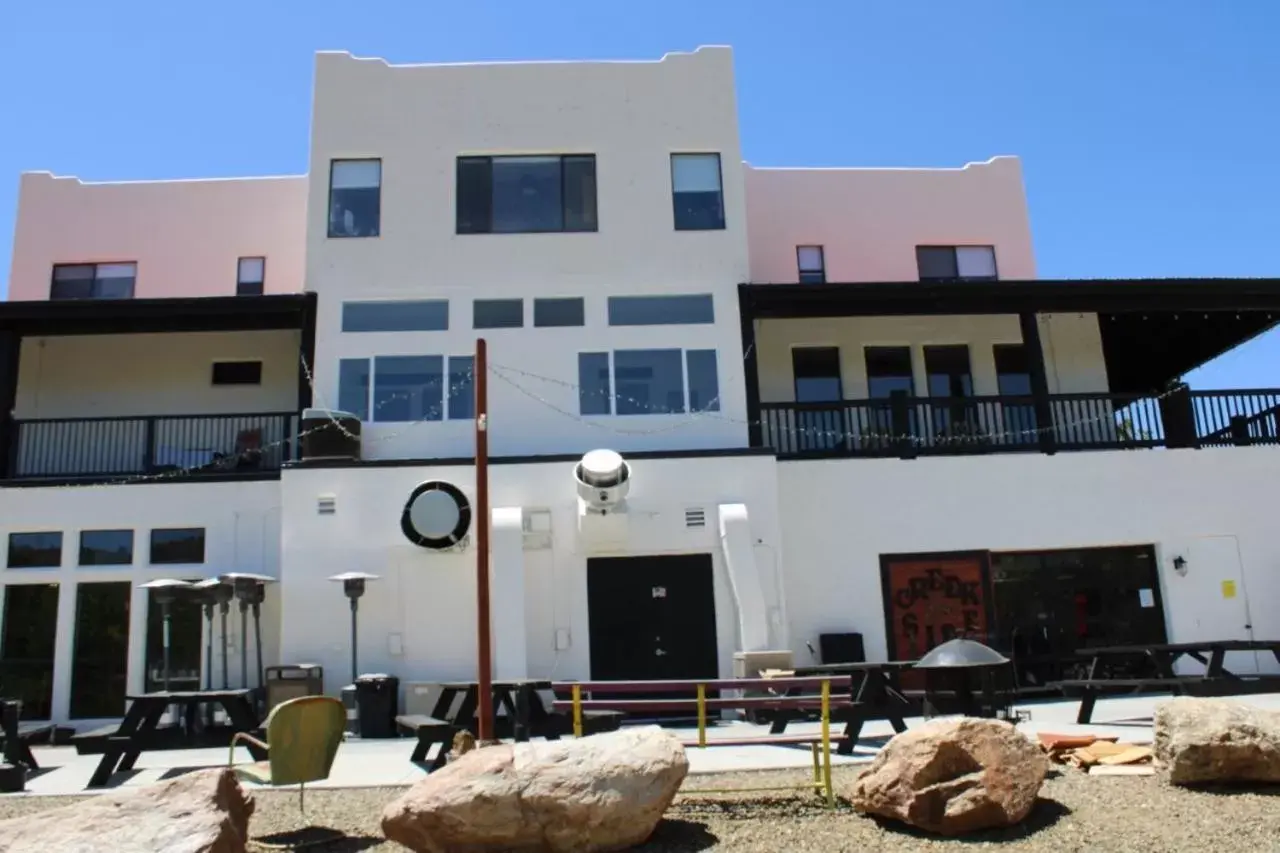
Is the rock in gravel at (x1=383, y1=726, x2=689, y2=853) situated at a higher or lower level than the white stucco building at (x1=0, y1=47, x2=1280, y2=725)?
lower

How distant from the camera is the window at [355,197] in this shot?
1712 cm

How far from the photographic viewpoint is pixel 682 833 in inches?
299

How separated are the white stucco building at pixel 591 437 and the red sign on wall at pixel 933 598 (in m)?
0.04

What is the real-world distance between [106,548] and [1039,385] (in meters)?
13.8

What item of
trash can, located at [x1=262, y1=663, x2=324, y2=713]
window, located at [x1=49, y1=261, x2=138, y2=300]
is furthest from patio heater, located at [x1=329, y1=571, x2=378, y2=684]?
window, located at [x1=49, y1=261, x2=138, y2=300]

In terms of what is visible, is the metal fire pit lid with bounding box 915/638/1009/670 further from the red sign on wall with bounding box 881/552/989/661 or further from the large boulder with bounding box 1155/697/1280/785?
the red sign on wall with bounding box 881/552/989/661

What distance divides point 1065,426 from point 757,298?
Result: 5.38 meters

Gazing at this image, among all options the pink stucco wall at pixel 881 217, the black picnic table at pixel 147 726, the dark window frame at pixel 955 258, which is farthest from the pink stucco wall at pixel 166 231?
the dark window frame at pixel 955 258

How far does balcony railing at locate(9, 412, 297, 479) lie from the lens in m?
16.7

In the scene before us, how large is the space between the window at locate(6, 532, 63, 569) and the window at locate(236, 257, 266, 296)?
5.70 meters

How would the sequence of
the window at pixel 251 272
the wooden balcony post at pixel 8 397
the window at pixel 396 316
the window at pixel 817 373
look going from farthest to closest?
1. the window at pixel 251 272
2. the window at pixel 817 373
3. the window at pixel 396 316
4. the wooden balcony post at pixel 8 397

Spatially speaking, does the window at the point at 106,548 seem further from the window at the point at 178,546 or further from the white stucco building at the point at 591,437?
the window at the point at 178,546

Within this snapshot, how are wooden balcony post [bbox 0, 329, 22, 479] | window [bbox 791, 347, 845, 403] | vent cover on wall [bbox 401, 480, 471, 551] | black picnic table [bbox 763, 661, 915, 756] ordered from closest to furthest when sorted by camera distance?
black picnic table [bbox 763, 661, 915, 756] < vent cover on wall [bbox 401, 480, 471, 551] < wooden balcony post [bbox 0, 329, 22, 479] < window [bbox 791, 347, 845, 403]

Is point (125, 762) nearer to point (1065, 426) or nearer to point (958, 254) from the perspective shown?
point (1065, 426)
